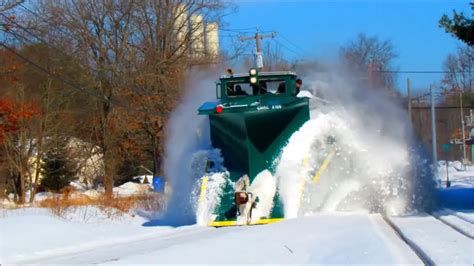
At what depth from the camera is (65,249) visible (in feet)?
40.1

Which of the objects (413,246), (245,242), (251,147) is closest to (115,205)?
(251,147)

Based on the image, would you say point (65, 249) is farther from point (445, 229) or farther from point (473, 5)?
point (473, 5)

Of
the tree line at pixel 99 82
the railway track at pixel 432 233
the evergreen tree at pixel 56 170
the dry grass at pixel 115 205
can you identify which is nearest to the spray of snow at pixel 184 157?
the dry grass at pixel 115 205

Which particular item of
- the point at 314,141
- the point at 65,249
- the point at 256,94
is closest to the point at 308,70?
the point at 256,94

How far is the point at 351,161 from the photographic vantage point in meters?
16.5

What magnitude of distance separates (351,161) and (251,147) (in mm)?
2797

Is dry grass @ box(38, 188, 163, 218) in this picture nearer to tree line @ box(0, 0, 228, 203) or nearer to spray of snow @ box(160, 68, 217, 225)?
spray of snow @ box(160, 68, 217, 225)

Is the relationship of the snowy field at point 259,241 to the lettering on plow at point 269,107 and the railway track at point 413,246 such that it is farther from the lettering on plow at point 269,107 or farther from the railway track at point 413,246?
the lettering on plow at point 269,107

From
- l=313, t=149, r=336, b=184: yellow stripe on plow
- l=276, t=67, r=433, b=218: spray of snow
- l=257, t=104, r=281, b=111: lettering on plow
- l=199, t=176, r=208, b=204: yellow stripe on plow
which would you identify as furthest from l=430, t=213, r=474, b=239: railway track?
l=199, t=176, r=208, b=204: yellow stripe on plow

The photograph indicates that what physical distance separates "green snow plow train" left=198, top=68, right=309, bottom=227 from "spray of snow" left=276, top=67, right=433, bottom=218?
30 cm

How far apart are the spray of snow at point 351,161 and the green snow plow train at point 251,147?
296mm

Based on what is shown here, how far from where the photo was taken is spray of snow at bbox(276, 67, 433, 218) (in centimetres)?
1540

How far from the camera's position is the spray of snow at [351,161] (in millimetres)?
15398

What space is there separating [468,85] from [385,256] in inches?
3192
